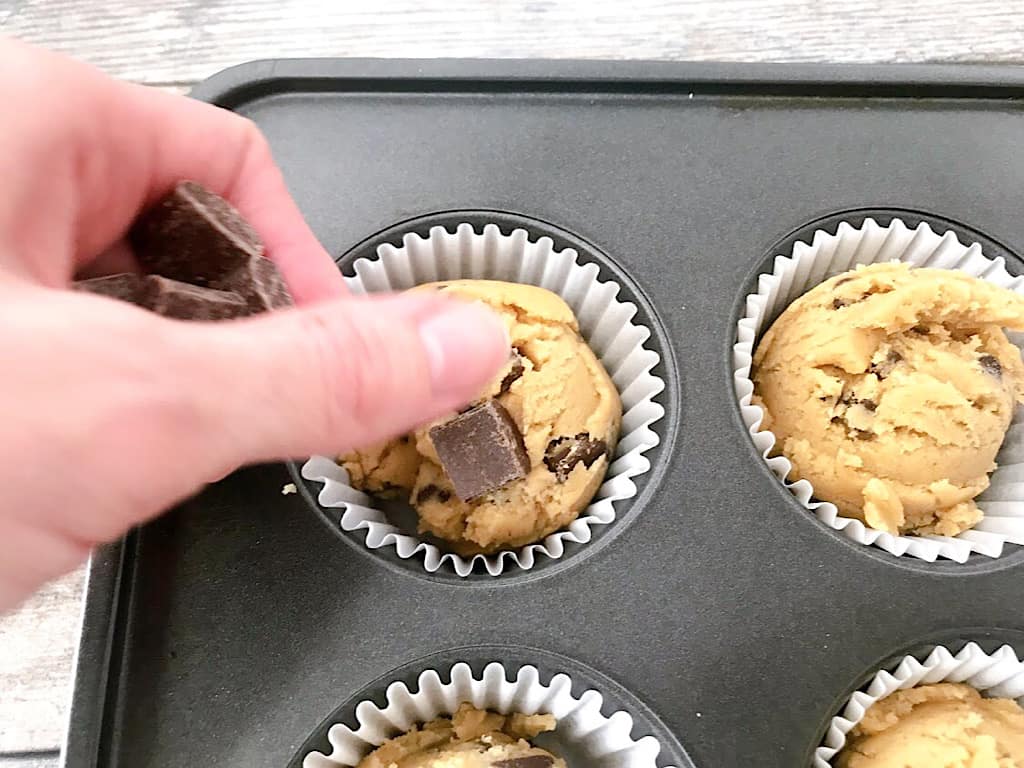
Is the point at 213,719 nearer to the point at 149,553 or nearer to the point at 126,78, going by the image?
the point at 149,553

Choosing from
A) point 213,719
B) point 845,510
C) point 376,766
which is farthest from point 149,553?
point 845,510

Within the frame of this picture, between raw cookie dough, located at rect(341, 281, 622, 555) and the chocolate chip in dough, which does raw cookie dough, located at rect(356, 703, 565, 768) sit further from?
the chocolate chip in dough

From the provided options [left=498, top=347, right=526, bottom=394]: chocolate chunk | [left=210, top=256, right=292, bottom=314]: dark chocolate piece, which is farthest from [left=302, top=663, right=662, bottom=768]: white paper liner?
[left=210, top=256, right=292, bottom=314]: dark chocolate piece

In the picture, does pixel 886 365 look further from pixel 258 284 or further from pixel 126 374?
pixel 126 374

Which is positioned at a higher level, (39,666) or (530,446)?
(530,446)

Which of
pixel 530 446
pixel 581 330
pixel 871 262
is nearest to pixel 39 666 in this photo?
pixel 530 446

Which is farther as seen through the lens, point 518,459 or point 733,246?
point 733,246
